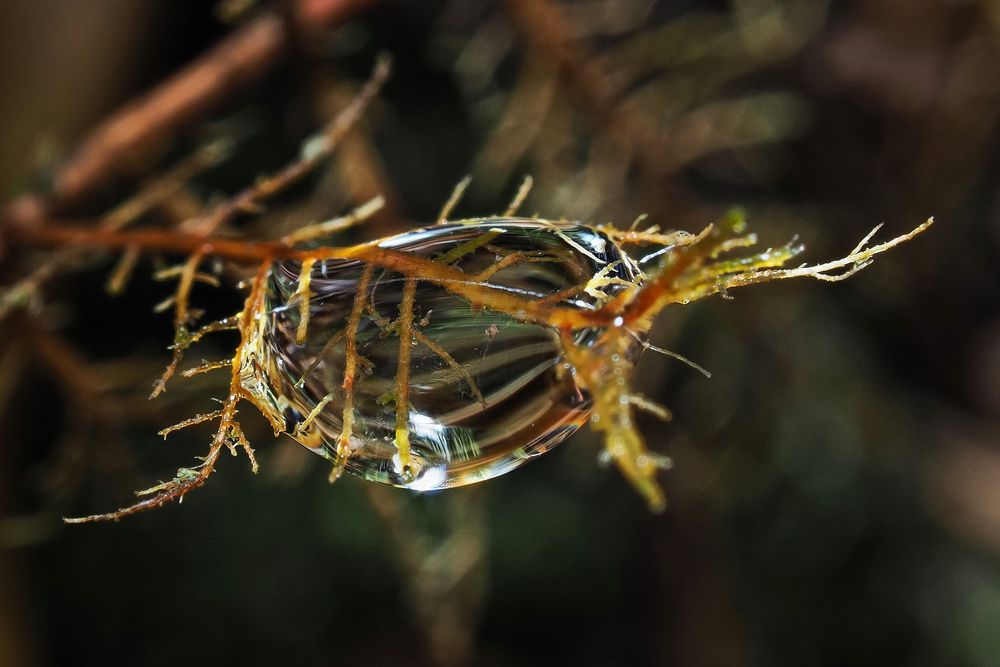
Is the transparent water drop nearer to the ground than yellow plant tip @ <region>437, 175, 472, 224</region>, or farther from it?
nearer to the ground

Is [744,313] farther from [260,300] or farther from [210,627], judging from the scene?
[210,627]

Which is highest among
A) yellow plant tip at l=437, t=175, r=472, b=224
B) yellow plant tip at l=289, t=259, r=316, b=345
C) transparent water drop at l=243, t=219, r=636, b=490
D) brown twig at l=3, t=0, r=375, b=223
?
brown twig at l=3, t=0, r=375, b=223

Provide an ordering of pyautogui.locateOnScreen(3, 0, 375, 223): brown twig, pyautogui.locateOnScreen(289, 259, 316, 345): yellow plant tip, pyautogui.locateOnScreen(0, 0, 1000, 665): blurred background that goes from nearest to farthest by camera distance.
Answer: pyautogui.locateOnScreen(289, 259, 316, 345): yellow plant tip → pyautogui.locateOnScreen(3, 0, 375, 223): brown twig → pyautogui.locateOnScreen(0, 0, 1000, 665): blurred background

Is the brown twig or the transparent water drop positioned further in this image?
the brown twig

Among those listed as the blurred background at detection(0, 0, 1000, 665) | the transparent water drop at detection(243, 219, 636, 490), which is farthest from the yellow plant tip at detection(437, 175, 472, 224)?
the blurred background at detection(0, 0, 1000, 665)

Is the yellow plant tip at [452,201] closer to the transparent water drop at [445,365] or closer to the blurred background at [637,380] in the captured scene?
the transparent water drop at [445,365]

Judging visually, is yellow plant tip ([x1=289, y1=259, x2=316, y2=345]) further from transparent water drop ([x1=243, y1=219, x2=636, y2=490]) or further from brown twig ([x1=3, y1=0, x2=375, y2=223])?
brown twig ([x1=3, y1=0, x2=375, y2=223])
